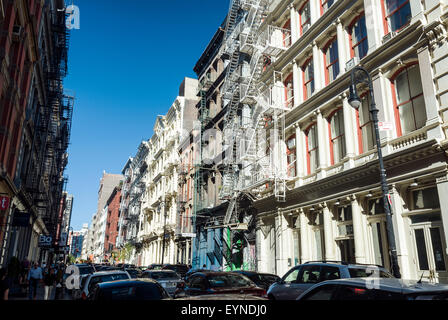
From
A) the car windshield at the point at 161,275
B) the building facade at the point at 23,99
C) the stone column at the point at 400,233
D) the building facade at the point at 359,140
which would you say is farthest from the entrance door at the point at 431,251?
the building facade at the point at 23,99

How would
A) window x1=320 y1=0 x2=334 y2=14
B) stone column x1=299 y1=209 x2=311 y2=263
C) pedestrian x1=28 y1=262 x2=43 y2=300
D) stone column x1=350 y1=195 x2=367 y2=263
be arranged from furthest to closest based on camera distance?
window x1=320 y1=0 x2=334 y2=14 → stone column x1=299 y1=209 x2=311 y2=263 → pedestrian x1=28 y1=262 x2=43 y2=300 → stone column x1=350 y1=195 x2=367 y2=263

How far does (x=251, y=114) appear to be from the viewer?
29938 mm

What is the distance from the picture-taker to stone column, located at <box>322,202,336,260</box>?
18.2 m

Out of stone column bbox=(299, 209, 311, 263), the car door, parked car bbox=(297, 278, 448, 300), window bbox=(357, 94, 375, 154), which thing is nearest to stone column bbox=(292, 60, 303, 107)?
window bbox=(357, 94, 375, 154)

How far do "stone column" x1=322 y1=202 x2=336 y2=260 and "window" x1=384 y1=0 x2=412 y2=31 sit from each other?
9238 mm

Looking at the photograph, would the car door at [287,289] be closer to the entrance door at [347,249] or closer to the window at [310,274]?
the window at [310,274]

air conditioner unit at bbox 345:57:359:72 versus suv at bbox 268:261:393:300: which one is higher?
air conditioner unit at bbox 345:57:359:72

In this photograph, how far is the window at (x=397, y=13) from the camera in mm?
15812

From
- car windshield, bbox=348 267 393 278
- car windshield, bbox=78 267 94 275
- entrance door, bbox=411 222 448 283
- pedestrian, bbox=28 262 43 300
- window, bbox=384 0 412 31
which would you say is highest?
window, bbox=384 0 412 31

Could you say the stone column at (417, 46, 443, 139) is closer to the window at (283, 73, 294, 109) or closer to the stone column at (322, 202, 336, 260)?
the stone column at (322, 202, 336, 260)

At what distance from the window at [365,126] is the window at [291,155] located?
5927 millimetres
